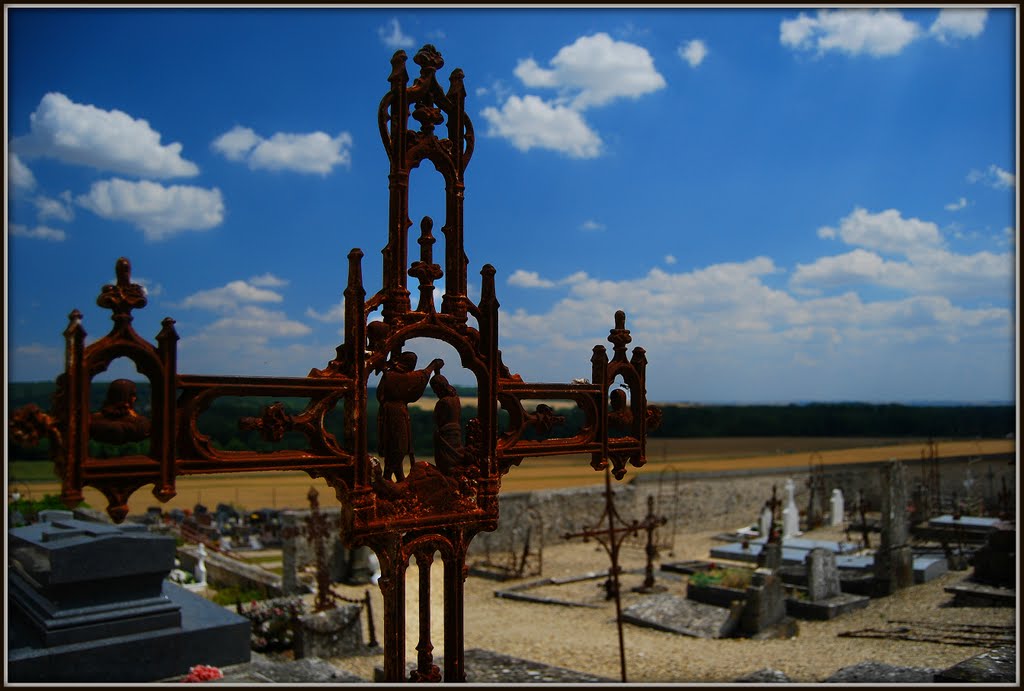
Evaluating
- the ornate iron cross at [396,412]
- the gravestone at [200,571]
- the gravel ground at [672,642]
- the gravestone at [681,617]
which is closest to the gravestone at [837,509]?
the gravel ground at [672,642]

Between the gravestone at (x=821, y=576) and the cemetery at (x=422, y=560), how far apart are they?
0.05m

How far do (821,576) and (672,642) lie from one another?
4.03 meters

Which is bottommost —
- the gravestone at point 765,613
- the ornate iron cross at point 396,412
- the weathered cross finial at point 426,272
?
the gravestone at point 765,613

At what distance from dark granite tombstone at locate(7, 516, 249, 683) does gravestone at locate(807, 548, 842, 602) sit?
40.3 ft

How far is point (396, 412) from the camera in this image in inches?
140

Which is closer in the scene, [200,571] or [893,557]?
[200,571]

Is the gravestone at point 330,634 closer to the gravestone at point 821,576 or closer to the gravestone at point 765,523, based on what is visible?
the gravestone at point 821,576

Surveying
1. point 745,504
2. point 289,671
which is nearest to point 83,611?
point 289,671

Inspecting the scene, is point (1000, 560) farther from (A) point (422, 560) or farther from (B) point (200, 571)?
(B) point (200, 571)

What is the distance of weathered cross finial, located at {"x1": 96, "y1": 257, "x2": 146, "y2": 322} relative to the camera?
9.00ft

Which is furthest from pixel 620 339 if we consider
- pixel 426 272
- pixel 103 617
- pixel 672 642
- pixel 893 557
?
pixel 893 557

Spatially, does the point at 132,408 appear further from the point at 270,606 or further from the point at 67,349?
the point at 270,606

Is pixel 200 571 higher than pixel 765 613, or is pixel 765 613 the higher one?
pixel 200 571

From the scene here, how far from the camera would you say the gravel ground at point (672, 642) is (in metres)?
12.5
